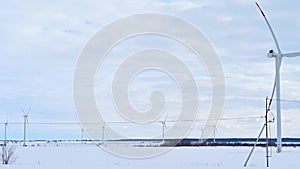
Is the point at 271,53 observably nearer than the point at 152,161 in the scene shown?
No

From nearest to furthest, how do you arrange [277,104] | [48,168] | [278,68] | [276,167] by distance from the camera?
1. [48,168]
2. [276,167]
3. [278,68]
4. [277,104]

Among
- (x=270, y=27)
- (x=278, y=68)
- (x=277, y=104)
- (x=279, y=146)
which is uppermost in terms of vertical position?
(x=270, y=27)

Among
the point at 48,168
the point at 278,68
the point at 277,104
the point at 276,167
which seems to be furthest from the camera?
the point at 277,104

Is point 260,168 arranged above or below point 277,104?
below

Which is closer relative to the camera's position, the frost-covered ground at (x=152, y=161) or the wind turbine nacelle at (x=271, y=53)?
the frost-covered ground at (x=152, y=161)

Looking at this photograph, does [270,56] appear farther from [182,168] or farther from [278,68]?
[182,168]

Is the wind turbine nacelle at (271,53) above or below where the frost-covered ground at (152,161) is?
above

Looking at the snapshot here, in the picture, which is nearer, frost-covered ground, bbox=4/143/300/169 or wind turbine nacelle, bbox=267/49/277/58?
frost-covered ground, bbox=4/143/300/169

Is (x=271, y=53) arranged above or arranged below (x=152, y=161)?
above

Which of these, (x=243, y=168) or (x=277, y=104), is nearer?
(x=243, y=168)

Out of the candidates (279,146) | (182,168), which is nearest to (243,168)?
(182,168)

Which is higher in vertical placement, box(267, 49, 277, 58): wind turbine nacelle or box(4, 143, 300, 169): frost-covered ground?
box(267, 49, 277, 58): wind turbine nacelle
